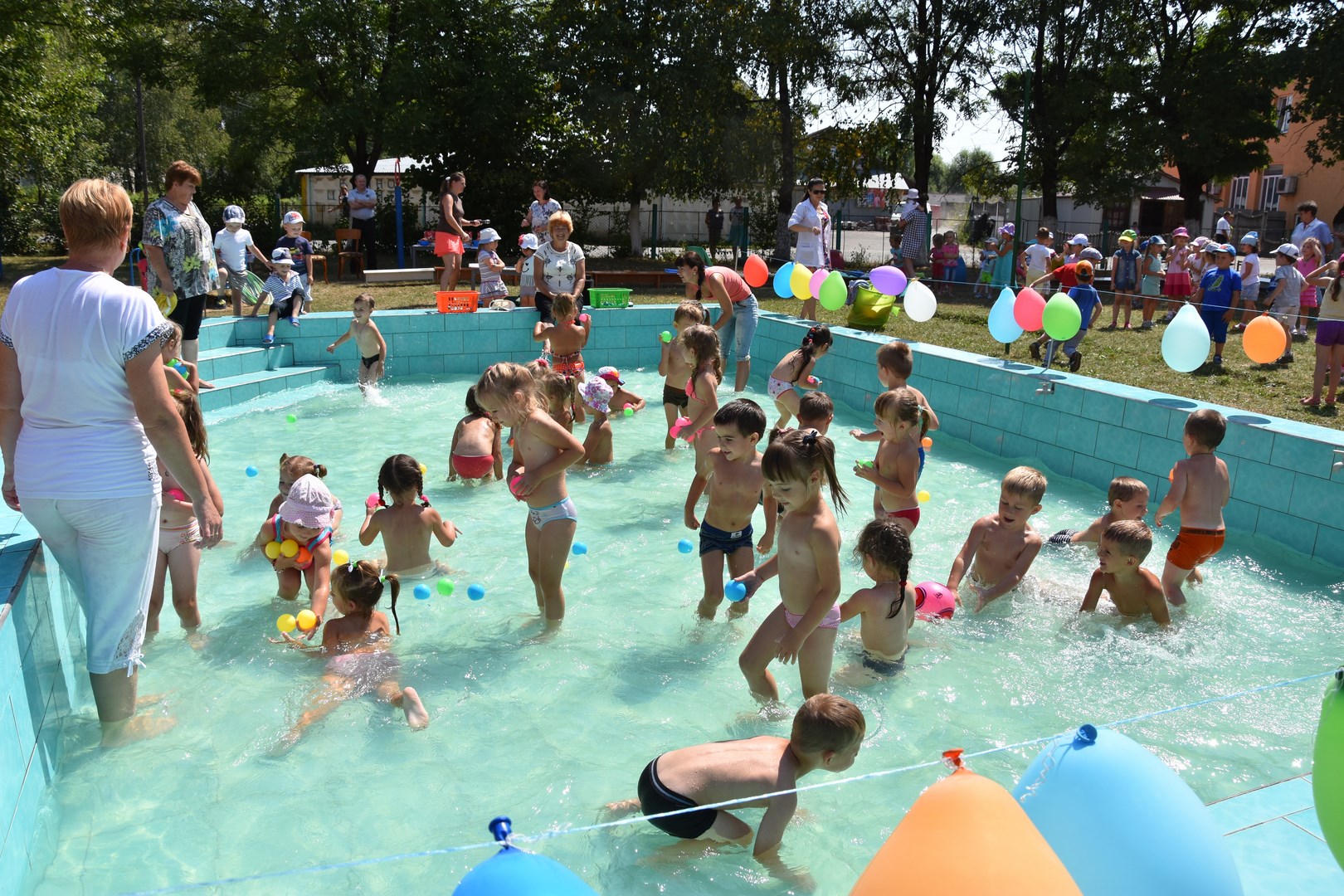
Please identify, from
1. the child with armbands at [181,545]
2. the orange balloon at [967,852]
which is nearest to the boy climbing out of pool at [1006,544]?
the orange balloon at [967,852]

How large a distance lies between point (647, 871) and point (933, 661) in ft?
7.01

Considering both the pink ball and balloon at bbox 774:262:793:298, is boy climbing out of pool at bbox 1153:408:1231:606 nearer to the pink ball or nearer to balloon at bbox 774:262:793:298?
the pink ball

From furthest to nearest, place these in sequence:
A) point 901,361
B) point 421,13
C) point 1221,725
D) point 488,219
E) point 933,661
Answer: point 488,219 → point 421,13 → point 901,361 → point 933,661 → point 1221,725

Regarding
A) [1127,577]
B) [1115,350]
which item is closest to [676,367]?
[1127,577]

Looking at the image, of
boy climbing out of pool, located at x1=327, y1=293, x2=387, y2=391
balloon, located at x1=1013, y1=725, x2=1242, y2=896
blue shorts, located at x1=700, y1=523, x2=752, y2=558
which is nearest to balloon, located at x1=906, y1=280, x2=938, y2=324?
blue shorts, located at x1=700, y1=523, x2=752, y2=558

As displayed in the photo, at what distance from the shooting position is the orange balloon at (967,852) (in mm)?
2094

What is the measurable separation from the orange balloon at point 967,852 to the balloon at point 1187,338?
575cm

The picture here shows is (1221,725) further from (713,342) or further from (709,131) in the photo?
(709,131)

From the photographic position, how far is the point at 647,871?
344 cm

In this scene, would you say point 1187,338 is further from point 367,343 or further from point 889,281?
point 367,343

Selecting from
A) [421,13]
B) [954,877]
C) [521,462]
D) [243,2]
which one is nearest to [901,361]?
[521,462]

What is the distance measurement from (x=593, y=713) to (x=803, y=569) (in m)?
1.26

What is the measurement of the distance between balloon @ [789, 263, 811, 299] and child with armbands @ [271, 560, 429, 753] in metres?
7.16

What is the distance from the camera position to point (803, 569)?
13.3ft
